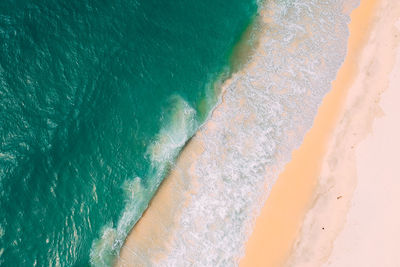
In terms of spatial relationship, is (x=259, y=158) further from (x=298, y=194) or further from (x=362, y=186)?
Answer: (x=362, y=186)

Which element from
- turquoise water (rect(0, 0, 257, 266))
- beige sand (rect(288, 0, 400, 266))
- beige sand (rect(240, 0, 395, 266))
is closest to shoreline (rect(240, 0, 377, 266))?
beige sand (rect(240, 0, 395, 266))

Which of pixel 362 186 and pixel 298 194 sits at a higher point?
pixel 298 194

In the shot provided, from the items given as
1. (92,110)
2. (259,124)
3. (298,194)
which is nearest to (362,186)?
(298,194)

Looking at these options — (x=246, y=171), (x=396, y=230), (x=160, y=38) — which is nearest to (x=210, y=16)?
(x=160, y=38)

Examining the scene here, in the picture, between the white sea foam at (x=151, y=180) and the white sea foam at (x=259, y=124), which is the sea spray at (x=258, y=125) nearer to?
the white sea foam at (x=259, y=124)

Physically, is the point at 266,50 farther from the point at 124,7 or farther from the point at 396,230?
the point at 396,230
